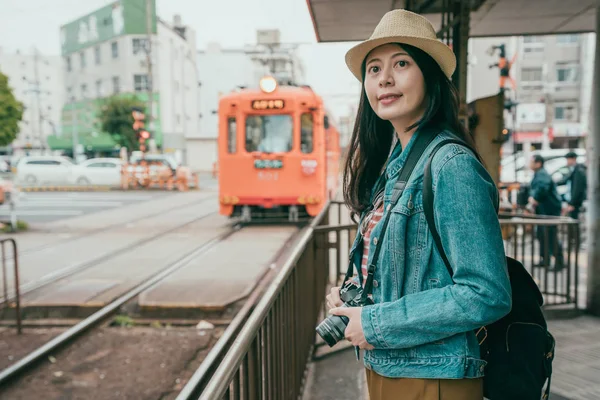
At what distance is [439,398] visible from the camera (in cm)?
136

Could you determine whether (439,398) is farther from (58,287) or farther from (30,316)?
(58,287)

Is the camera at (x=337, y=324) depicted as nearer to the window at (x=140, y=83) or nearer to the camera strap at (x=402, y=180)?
the camera strap at (x=402, y=180)

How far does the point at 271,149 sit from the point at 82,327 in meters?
7.19

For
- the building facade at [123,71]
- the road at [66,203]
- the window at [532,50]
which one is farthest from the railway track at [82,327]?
the building facade at [123,71]

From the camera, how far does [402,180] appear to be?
1.40 m

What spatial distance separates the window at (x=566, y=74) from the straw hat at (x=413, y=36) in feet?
125

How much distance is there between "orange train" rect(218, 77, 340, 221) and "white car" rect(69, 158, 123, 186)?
18.1 meters

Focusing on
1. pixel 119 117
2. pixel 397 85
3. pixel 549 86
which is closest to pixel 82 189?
pixel 119 117

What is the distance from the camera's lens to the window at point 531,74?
3519 cm

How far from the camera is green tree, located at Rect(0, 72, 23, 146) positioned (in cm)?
3281

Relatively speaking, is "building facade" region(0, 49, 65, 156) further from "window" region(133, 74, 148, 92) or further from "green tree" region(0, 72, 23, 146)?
"green tree" region(0, 72, 23, 146)

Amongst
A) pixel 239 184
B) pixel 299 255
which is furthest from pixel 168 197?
pixel 299 255

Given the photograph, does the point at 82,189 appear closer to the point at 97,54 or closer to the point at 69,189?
the point at 69,189

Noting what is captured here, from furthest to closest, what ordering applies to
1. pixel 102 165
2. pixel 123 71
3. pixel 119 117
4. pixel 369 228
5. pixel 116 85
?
pixel 116 85 < pixel 123 71 < pixel 119 117 < pixel 102 165 < pixel 369 228
